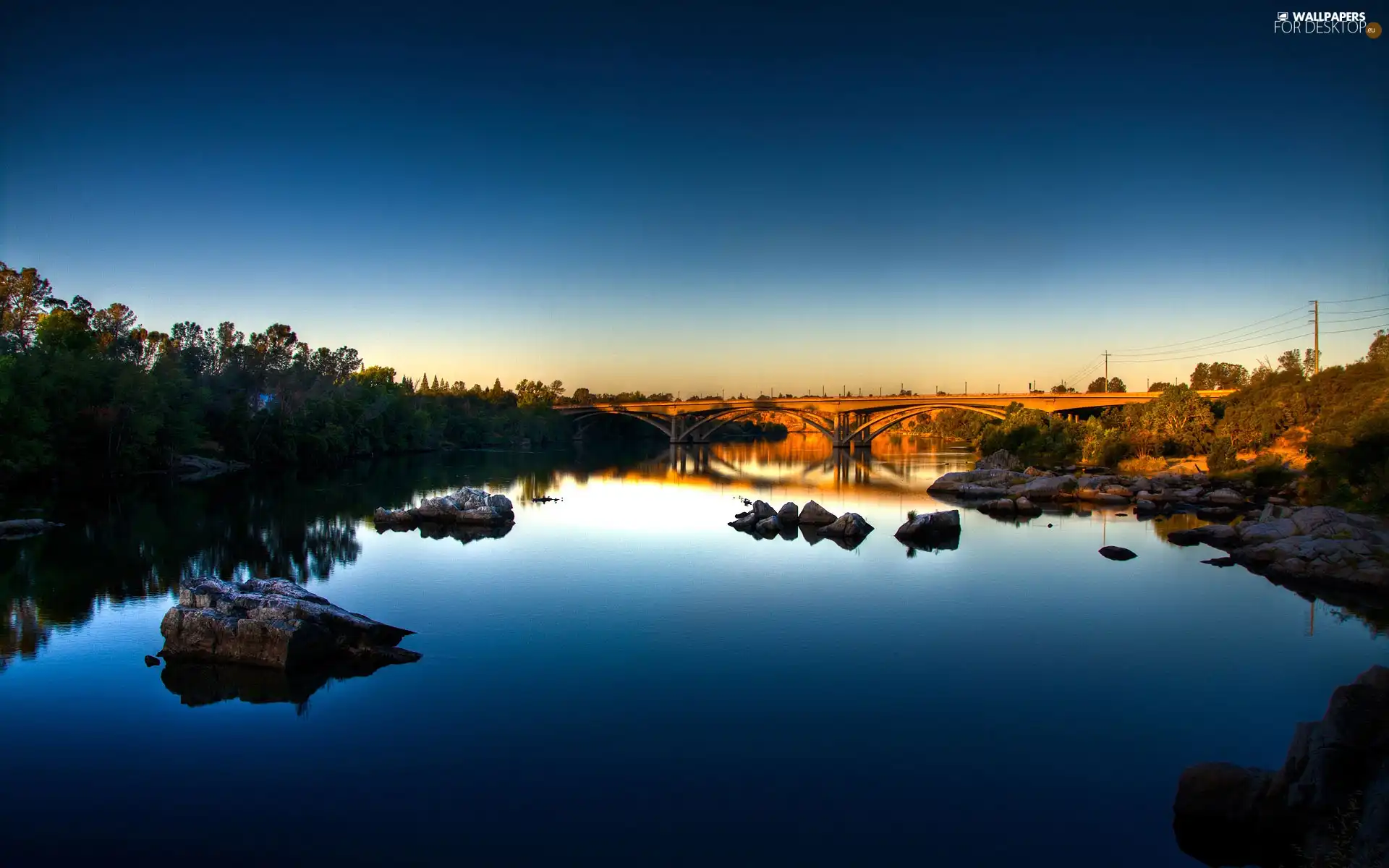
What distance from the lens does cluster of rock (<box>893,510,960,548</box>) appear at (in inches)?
1117

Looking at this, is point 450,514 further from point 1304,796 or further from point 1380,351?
point 1380,351

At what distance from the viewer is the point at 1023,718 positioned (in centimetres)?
1230

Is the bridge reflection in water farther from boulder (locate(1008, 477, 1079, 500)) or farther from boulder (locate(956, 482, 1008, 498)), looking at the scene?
boulder (locate(1008, 477, 1079, 500))

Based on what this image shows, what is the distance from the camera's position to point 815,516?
31406 millimetres

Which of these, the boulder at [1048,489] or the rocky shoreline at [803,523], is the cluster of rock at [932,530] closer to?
the rocky shoreline at [803,523]

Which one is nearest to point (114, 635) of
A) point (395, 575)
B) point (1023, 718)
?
point (395, 575)

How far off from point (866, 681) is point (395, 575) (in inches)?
548

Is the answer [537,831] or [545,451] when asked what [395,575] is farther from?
[545,451]

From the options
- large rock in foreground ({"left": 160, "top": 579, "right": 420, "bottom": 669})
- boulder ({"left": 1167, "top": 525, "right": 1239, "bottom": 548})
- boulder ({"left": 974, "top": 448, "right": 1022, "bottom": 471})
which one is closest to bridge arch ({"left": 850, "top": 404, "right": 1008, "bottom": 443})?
boulder ({"left": 974, "top": 448, "right": 1022, "bottom": 471})

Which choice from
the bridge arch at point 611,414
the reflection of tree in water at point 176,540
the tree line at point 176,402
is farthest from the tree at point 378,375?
the reflection of tree in water at point 176,540

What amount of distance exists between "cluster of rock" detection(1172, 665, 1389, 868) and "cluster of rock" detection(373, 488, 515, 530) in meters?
25.5

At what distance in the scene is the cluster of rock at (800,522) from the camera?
29.2 m

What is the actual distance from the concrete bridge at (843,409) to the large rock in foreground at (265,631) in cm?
6449

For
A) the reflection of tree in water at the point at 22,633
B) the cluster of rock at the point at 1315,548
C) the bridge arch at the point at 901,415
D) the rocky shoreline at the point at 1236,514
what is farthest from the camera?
the bridge arch at the point at 901,415
